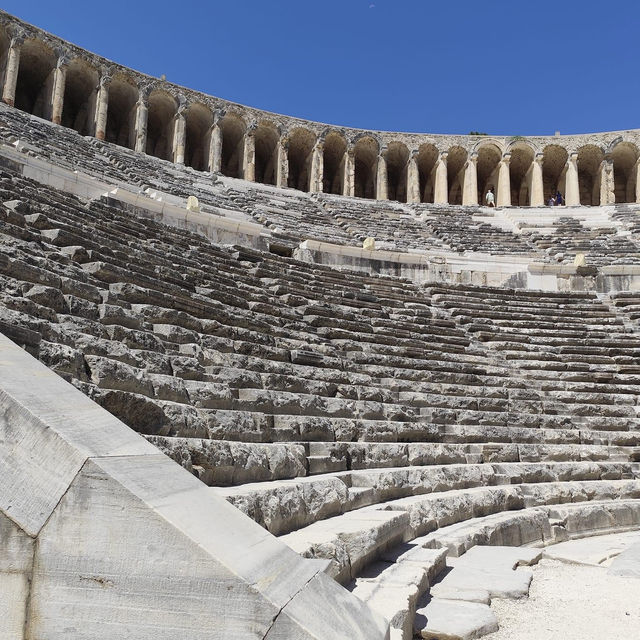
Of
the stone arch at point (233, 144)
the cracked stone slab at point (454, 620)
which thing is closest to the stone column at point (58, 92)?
the stone arch at point (233, 144)

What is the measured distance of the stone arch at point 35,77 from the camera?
23.6 metres

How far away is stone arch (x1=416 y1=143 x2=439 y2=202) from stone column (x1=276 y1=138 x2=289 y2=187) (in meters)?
6.25

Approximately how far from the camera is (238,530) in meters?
2.28

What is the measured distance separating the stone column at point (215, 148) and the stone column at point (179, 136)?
3.98 ft

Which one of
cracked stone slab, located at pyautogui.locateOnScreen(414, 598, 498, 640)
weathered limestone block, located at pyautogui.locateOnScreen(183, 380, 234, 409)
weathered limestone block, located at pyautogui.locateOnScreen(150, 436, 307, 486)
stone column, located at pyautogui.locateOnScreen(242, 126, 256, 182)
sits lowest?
cracked stone slab, located at pyautogui.locateOnScreen(414, 598, 498, 640)

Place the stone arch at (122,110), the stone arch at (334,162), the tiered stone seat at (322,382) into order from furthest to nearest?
the stone arch at (334,162), the stone arch at (122,110), the tiered stone seat at (322,382)

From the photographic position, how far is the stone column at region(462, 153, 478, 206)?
1136 inches

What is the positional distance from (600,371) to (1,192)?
9.22 m

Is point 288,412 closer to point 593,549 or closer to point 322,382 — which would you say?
point 322,382

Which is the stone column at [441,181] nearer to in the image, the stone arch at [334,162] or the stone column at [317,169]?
the stone arch at [334,162]

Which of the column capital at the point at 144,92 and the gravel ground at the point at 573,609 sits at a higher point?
the column capital at the point at 144,92

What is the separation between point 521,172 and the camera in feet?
103

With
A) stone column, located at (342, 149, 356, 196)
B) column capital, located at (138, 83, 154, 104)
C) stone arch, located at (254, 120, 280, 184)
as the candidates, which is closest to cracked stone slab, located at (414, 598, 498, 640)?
column capital, located at (138, 83, 154, 104)

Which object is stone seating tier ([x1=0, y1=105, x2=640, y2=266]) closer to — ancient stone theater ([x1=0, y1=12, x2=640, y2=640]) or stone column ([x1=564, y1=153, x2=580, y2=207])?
ancient stone theater ([x1=0, y1=12, x2=640, y2=640])
